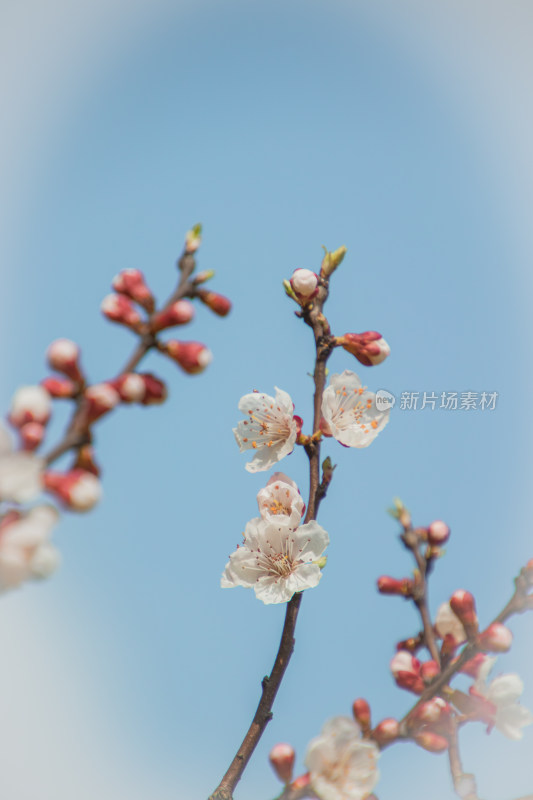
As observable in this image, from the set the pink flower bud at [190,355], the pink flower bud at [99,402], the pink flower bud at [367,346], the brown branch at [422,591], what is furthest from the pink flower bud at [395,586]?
the pink flower bud at [99,402]

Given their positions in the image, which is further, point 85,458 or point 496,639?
point 496,639

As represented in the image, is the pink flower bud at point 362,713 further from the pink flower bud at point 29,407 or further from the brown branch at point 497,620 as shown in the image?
the pink flower bud at point 29,407

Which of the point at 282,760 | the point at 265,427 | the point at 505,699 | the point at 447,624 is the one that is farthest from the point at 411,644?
the point at 265,427

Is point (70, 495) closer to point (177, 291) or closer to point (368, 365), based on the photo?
point (177, 291)

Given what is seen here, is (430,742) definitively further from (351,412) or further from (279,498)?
(351,412)

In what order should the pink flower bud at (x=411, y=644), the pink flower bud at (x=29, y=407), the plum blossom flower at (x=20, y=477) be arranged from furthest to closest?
the pink flower bud at (x=411, y=644) → the pink flower bud at (x=29, y=407) → the plum blossom flower at (x=20, y=477)

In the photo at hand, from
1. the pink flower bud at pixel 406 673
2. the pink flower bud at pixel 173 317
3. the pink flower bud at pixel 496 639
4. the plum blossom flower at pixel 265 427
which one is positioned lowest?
the pink flower bud at pixel 406 673
